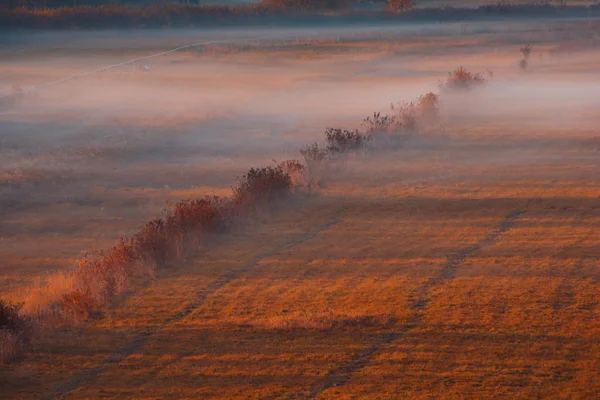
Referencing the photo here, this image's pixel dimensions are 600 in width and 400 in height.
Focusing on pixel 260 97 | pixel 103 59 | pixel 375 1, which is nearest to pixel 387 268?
pixel 260 97

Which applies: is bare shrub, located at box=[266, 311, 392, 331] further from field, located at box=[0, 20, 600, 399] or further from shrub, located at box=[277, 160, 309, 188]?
shrub, located at box=[277, 160, 309, 188]

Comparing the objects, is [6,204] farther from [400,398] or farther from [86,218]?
[400,398]

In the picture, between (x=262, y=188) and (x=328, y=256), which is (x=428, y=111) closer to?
(x=262, y=188)

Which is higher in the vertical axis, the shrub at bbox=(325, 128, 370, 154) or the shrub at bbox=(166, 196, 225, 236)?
the shrub at bbox=(166, 196, 225, 236)

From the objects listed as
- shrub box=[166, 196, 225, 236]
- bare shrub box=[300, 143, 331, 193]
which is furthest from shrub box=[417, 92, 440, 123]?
shrub box=[166, 196, 225, 236]

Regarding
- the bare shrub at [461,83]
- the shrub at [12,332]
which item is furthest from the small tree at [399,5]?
the shrub at [12,332]
